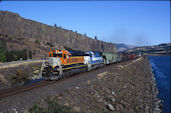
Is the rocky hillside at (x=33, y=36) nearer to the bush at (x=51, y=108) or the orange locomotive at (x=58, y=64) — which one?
the orange locomotive at (x=58, y=64)

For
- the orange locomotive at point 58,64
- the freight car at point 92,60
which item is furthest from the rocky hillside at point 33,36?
the orange locomotive at point 58,64

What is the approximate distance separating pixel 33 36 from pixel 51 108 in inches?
3470

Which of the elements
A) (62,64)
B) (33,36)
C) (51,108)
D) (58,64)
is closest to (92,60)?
(62,64)

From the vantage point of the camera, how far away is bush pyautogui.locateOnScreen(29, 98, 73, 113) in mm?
9462

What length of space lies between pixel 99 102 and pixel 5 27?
8151cm

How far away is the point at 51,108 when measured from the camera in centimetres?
1019

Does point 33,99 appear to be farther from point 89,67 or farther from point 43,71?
point 89,67

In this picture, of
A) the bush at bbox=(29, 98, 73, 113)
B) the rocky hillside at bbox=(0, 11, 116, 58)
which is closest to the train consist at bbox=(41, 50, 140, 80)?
the bush at bbox=(29, 98, 73, 113)

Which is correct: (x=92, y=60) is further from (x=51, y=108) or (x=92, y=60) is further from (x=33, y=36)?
(x=33, y=36)

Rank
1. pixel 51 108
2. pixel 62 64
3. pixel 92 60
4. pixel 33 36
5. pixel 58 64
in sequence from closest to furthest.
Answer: pixel 51 108
pixel 58 64
pixel 62 64
pixel 92 60
pixel 33 36

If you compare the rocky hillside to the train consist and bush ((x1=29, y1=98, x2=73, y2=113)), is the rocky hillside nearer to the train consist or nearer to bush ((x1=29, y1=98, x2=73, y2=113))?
the train consist

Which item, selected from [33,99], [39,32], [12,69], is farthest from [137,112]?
[39,32]

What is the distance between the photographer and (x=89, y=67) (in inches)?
1072

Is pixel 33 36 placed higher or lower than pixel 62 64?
higher
